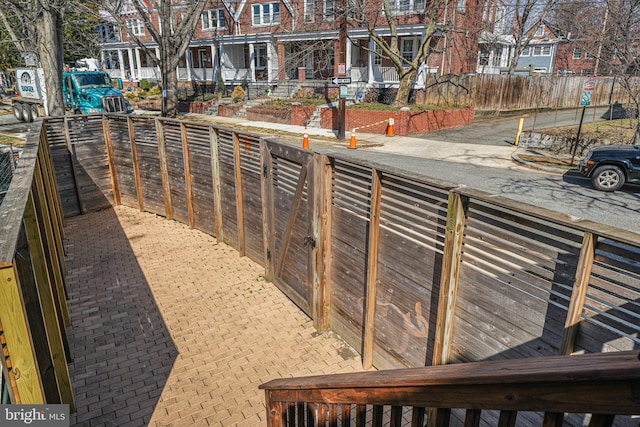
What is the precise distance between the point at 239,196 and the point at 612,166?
1009 cm

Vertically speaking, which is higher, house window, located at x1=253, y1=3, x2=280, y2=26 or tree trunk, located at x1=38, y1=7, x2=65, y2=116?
house window, located at x1=253, y1=3, x2=280, y2=26

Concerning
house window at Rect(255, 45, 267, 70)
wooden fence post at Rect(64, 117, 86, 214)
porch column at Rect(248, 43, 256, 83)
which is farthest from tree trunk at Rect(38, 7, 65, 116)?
house window at Rect(255, 45, 267, 70)

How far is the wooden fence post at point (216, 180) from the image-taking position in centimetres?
890

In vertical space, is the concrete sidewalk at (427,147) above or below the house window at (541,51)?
below

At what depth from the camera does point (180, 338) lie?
6.14 metres

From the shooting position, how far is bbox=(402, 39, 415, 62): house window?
103ft

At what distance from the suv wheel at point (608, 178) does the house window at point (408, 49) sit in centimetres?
2154

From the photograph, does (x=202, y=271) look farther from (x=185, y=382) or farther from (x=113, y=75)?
(x=113, y=75)

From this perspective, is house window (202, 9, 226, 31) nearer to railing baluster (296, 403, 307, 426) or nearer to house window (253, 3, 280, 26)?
house window (253, 3, 280, 26)

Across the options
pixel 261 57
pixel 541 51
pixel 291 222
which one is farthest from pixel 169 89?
pixel 541 51

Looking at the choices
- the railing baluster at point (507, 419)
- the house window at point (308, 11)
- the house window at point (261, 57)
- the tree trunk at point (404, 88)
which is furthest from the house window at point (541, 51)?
the railing baluster at point (507, 419)

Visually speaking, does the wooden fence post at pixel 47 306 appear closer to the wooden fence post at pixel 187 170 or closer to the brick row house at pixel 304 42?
the wooden fence post at pixel 187 170

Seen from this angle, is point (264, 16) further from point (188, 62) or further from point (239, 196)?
point (239, 196)

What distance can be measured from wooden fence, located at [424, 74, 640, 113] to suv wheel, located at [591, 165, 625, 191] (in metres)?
14.4
